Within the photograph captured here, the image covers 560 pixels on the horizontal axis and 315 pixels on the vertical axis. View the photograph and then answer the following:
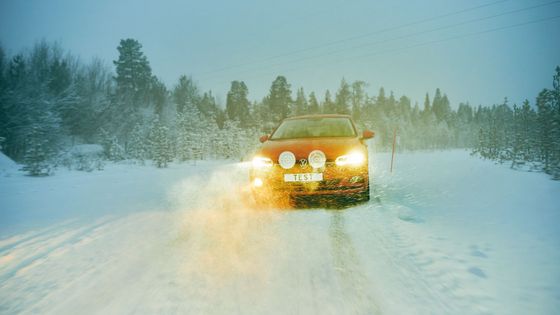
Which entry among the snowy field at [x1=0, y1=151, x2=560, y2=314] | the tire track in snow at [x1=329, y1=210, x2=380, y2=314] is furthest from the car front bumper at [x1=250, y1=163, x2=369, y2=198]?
the tire track in snow at [x1=329, y1=210, x2=380, y2=314]

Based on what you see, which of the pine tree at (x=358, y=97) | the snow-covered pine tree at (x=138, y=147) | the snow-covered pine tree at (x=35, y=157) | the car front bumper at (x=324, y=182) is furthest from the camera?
the pine tree at (x=358, y=97)

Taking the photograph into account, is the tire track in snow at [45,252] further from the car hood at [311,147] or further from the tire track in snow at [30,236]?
the car hood at [311,147]

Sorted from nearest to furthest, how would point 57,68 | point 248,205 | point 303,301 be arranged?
point 303,301
point 248,205
point 57,68

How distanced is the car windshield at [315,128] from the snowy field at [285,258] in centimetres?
161

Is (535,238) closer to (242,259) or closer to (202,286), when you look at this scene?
(242,259)

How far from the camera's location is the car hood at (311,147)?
4.91 metres

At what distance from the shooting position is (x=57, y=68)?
23594 millimetres

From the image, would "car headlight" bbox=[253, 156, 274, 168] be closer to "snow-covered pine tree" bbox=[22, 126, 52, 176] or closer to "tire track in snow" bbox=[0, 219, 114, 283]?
"tire track in snow" bbox=[0, 219, 114, 283]

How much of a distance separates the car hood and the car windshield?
0.64 m

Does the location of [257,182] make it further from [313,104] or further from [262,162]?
[313,104]

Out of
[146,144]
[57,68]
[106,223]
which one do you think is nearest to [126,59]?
[57,68]

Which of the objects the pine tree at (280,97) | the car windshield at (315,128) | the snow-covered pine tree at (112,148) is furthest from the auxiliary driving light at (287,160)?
the pine tree at (280,97)

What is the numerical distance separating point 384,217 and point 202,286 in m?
3.06

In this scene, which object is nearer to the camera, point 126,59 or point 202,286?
point 202,286
